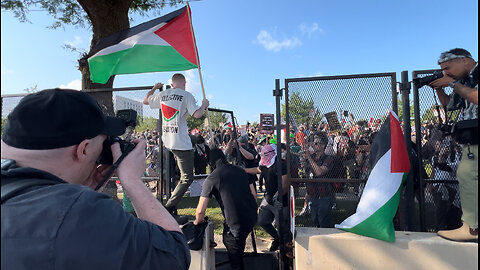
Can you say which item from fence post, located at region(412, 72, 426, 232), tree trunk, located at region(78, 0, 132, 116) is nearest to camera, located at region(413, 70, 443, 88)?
fence post, located at region(412, 72, 426, 232)

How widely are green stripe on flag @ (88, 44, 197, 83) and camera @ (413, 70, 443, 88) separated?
2.80m

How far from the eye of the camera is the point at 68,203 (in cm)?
82

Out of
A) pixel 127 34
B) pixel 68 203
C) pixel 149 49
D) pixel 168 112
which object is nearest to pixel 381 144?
pixel 168 112

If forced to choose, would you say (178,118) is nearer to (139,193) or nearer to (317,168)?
(317,168)

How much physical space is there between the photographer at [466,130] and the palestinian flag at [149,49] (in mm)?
3000

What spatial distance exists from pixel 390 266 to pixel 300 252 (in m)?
0.78

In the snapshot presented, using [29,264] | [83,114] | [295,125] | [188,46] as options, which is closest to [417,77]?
[295,125]

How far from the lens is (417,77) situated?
3102mm

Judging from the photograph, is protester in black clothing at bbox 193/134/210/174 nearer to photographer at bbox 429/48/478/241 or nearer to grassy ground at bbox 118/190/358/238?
grassy ground at bbox 118/190/358/238

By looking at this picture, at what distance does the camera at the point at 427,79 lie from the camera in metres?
2.67

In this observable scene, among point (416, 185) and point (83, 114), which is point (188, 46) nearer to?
point (83, 114)

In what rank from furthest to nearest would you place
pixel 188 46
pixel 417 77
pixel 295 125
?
1. pixel 188 46
2. pixel 295 125
3. pixel 417 77

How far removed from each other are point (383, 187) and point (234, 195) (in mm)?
1653

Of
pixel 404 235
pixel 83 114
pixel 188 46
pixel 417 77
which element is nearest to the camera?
pixel 83 114
